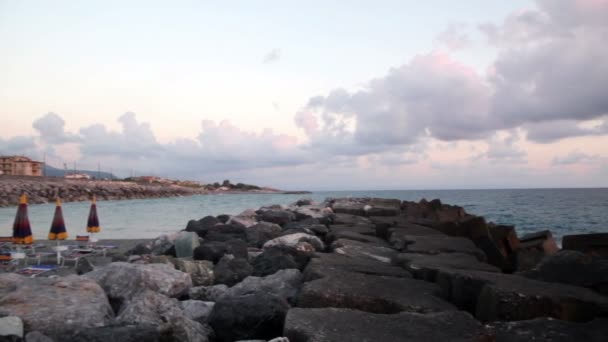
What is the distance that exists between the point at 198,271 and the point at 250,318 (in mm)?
1812

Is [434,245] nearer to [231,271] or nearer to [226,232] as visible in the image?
[231,271]

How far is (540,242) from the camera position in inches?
241

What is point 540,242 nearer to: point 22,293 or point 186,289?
point 186,289

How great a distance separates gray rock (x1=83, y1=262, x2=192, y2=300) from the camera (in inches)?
138

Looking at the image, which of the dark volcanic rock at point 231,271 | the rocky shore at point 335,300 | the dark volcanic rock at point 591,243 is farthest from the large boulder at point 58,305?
the dark volcanic rock at point 591,243

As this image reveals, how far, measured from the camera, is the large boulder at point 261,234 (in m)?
6.56

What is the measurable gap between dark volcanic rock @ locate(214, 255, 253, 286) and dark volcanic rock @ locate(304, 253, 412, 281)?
0.83 metres

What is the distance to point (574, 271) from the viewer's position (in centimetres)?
304

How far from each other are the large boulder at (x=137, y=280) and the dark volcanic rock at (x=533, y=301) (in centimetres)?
237

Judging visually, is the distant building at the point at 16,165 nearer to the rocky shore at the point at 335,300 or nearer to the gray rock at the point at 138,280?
the gray rock at the point at 138,280

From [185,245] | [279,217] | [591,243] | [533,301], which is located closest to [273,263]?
[185,245]

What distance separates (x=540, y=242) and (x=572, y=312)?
13.3 feet

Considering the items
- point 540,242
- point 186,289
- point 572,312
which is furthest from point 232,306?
point 540,242

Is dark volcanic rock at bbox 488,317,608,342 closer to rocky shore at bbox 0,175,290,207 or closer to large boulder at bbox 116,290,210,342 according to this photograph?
large boulder at bbox 116,290,210,342
